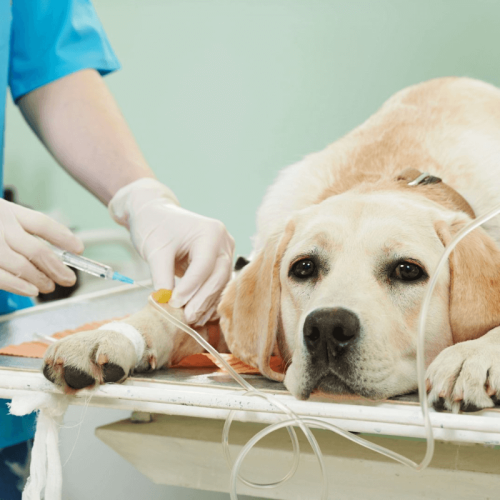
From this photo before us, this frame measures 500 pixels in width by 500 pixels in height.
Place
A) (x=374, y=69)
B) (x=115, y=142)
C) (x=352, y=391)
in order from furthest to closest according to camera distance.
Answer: (x=374, y=69) < (x=115, y=142) < (x=352, y=391)

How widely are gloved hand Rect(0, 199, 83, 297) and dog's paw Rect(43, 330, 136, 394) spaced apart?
0.25m

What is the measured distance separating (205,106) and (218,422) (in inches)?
96.9

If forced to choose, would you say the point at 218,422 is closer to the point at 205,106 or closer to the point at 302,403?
the point at 302,403

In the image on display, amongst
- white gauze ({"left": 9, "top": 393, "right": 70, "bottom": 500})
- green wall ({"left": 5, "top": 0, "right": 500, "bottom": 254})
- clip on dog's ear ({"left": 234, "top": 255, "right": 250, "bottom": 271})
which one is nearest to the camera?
white gauze ({"left": 9, "top": 393, "right": 70, "bottom": 500})

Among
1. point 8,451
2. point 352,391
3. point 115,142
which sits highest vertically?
point 115,142

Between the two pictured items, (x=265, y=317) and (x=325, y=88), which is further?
(x=325, y=88)

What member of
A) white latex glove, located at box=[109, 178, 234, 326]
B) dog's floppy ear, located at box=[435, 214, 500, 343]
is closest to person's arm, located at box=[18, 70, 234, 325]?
white latex glove, located at box=[109, 178, 234, 326]

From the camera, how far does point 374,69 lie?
271 centimetres

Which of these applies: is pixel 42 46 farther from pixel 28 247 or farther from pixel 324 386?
pixel 324 386

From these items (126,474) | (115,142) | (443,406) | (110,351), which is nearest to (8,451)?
(126,474)

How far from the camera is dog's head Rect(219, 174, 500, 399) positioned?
79cm

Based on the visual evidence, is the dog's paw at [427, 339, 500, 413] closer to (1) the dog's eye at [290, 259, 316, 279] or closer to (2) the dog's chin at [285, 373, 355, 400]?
(2) the dog's chin at [285, 373, 355, 400]

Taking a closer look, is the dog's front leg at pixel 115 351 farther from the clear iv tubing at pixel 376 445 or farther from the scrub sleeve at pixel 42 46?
the scrub sleeve at pixel 42 46

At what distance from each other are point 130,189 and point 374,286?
67cm
